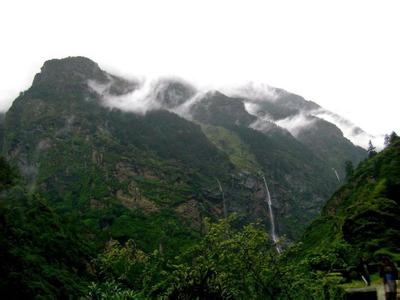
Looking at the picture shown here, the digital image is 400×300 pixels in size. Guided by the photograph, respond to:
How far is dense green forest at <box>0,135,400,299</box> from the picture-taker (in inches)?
1431

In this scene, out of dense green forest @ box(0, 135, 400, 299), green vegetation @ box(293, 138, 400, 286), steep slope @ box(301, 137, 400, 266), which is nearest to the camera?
dense green forest @ box(0, 135, 400, 299)

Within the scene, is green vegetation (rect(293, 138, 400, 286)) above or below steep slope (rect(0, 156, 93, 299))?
above

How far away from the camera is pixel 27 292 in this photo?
43969 mm

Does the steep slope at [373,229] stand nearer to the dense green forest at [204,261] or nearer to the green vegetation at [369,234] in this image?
the green vegetation at [369,234]

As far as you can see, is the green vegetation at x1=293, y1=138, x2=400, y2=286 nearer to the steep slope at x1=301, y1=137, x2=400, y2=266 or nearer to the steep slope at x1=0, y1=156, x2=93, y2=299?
the steep slope at x1=301, y1=137, x2=400, y2=266

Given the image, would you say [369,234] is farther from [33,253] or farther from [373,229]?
[33,253]

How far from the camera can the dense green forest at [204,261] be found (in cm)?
3634

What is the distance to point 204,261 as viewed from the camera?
3844 centimetres

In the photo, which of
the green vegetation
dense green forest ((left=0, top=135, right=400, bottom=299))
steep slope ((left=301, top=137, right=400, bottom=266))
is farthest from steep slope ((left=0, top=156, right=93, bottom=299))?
steep slope ((left=301, top=137, right=400, bottom=266))

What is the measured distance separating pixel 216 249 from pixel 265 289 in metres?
4.75

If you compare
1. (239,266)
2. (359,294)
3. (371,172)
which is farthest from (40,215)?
(371,172)

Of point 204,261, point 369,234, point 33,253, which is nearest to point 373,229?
point 369,234

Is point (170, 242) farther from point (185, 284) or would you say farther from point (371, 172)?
point (185, 284)

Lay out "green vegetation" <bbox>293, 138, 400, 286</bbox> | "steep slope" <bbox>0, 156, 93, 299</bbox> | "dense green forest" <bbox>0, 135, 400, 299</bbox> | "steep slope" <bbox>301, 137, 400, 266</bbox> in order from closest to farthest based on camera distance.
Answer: "dense green forest" <bbox>0, 135, 400, 299</bbox>
"steep slope" <bbox>0, 156, 93, 299</bbox>
"green vegetation" <bbox>293, 138, 400, 286</bbox>
"steep slope" <bbox>301, 137, 400, 266</bbox>
